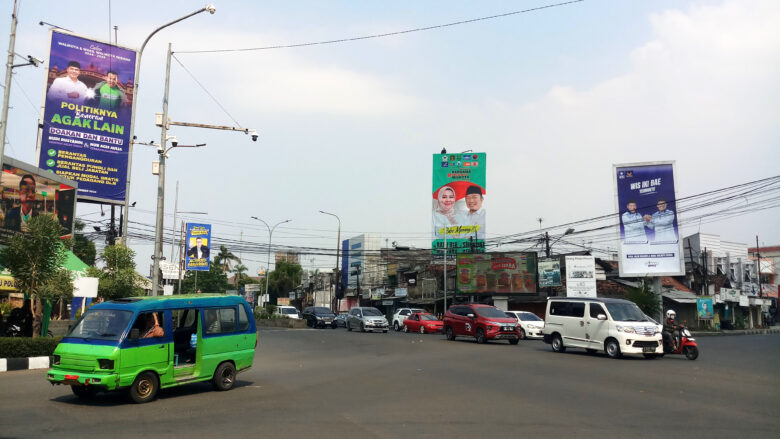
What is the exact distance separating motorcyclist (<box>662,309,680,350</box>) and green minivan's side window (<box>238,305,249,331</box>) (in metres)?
14.0

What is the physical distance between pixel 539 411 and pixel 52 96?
111 ft

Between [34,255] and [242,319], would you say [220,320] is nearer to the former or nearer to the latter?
[242,319]

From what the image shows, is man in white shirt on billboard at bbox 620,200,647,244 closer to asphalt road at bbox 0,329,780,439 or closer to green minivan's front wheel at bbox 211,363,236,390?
asphalt road at bbox 0,329,780,439

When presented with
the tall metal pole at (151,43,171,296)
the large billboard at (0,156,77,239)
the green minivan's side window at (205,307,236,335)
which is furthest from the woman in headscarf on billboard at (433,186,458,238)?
the green minivan's side window at (205,307,236,335)

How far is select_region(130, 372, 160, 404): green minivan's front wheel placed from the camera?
10211mm

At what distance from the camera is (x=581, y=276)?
43938 millimetres

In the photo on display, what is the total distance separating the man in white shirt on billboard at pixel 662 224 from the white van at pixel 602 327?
25191 mm

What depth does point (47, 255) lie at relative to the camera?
17812mm

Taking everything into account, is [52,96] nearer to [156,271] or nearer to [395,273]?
[156,271]

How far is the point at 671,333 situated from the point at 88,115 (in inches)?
1289

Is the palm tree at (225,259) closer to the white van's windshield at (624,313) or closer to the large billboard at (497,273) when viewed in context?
the large billboard at (497,273)

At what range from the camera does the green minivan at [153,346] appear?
9883 mm

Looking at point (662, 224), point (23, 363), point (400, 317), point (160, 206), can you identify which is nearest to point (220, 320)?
point (23, 363)

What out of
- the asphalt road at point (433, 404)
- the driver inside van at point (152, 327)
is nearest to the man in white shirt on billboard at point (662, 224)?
the asphalt road at point (433, 404)
